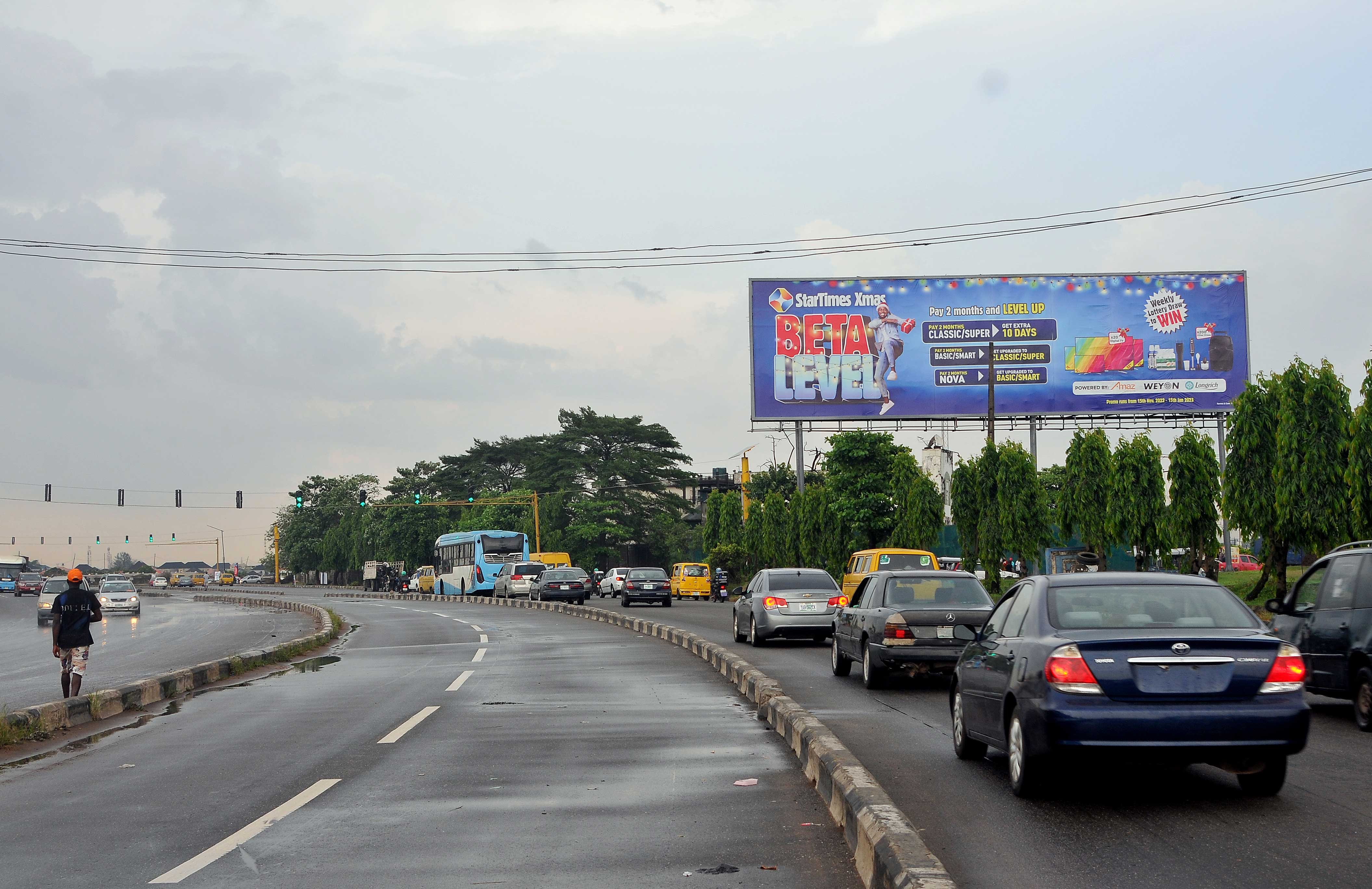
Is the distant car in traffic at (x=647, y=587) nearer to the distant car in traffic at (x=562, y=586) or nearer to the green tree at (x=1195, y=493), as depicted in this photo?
the distant car in traffic at (x=562, y=586)

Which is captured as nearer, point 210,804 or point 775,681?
point 210,804

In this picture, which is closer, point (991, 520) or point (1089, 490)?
point (1089, 490)

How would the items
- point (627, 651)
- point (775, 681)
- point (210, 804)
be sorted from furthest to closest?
1. point (627, 651)
2. point (775, 681)
3. point (210, 804)

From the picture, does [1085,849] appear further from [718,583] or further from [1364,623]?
[718,583]

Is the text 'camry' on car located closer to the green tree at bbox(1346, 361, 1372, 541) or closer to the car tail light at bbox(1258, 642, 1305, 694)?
the car tail light at bbox(1258, 642, 1305, 694)

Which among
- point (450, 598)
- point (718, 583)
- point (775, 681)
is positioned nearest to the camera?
point (775, 681)

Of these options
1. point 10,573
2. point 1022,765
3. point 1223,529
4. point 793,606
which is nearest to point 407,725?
point 1022,765

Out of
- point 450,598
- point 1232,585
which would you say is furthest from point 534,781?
point 450,598

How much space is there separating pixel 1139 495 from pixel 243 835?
32217 millimetres

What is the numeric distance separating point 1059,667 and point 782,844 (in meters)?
2.02

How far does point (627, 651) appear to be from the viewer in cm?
2350

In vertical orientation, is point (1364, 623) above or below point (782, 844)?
above

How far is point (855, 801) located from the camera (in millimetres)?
6965

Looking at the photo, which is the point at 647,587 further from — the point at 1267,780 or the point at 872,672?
the point at 1267,780
